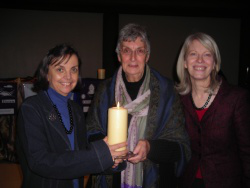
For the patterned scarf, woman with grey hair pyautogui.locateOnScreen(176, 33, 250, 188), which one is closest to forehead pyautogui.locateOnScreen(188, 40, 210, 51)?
woman with grey hair pyautogui.locateOnScreen(176, 33, 250, 188)

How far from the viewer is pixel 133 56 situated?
1.68 metres

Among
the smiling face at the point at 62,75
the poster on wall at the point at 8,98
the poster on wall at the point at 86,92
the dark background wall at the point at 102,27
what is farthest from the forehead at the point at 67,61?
the dark background wall at the point at 102,27

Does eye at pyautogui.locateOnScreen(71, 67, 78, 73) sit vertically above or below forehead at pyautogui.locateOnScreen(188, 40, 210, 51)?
below

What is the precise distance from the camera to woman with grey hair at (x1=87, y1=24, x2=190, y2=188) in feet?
5.19

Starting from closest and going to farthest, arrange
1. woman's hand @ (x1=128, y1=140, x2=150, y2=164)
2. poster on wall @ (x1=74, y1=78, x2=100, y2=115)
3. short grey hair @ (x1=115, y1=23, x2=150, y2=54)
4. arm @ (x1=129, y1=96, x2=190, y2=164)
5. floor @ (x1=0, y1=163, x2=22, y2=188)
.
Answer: woman's hand @ (x1=128, y1=140, x2=150, y2=164) → arm @ (x1=129, y1=96, x2=190, y2=164) → short grey hair @ (x1=115, y1=23, x2=150, y2=54) → floor @ (x1=0, y1=163, x2=22, y2=188) → poster on wall @ (x1=74, y1=78, x2=100, y2=115)

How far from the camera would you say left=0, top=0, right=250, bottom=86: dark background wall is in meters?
5.39

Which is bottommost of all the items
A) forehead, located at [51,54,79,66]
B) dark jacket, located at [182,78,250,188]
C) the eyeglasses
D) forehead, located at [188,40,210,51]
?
dark jacket, located at [182,78,250,188]

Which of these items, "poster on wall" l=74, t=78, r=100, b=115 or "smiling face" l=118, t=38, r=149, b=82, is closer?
"smiling face" l=118, t=38, r=149, b=82

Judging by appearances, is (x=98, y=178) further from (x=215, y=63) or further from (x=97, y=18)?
(x=97, y=18)

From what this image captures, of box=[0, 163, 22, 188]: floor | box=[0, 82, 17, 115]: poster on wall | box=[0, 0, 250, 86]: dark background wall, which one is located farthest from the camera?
box=[0, 0, 250, 86]: dark background wall

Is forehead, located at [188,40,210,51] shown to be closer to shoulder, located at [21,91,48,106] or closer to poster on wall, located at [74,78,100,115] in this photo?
shoulder, located at [21,91,48,106]

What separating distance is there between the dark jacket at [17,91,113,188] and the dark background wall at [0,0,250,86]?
4.21 metres

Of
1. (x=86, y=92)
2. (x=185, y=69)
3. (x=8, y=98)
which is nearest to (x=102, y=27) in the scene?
(x=86, y=92)

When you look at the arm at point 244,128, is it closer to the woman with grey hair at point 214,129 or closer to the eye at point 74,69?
the woman with grey hair at point 214,129
